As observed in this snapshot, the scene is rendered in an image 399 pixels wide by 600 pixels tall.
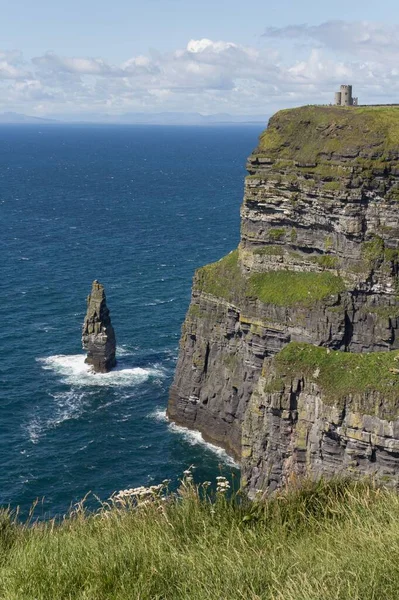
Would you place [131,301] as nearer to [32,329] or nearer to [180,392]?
[32,329]

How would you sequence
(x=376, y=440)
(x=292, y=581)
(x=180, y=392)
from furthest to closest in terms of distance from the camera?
(x=180, y=392) < (x=376, y=440) < (x=292, y=581)

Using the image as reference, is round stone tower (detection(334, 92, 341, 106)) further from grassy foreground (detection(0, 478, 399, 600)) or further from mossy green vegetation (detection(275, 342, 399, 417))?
grassy foreground (detection(0, 478, 399, 600))

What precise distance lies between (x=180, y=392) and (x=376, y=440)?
3379 centimetres

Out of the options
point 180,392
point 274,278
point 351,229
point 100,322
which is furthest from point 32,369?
point 351,229

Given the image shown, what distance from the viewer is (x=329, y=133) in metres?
76.2

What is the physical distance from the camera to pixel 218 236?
531 ft

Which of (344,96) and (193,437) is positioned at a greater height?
(344,96)

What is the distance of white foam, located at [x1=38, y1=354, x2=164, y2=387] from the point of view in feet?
302

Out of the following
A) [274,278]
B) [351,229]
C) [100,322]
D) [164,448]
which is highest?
[351,229]

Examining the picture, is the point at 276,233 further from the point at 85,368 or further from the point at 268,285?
the point at 85,368

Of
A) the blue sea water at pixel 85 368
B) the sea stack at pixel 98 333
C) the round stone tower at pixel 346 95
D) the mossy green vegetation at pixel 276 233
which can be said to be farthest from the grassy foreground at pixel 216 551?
the round stone tower at pixel 346 95

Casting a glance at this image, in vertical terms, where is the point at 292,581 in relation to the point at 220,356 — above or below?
above

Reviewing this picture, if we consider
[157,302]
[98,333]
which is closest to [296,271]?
[98,333]

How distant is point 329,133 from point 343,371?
29089 mm
